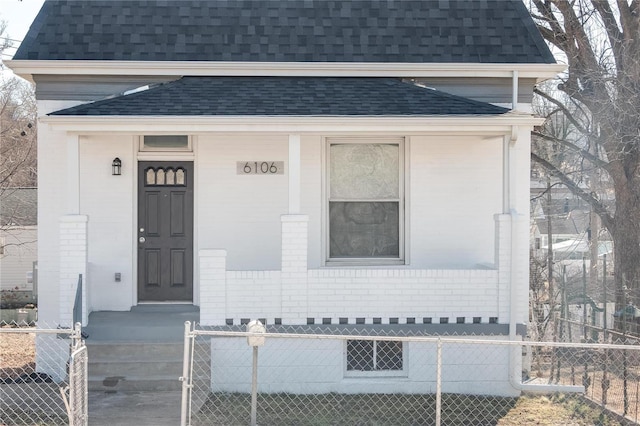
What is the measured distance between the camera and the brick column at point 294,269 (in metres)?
10.4

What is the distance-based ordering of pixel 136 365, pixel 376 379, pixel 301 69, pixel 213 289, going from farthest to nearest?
1. pixel 301 69
2. pixel 376 379
3. pixel 213 289
4. pixel 136 365

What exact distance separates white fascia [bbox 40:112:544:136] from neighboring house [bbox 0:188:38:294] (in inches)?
678

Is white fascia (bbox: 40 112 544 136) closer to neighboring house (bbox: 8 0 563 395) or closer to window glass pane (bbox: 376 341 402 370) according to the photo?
neighboring house (bbox: 8 0 563 395)

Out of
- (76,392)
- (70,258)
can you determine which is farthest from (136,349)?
(76,392)

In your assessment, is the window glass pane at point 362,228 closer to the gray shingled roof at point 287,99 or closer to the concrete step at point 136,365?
the gray shingled roof at point 287,99

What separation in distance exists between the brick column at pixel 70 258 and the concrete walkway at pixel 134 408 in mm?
1319

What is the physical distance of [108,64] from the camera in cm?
1142

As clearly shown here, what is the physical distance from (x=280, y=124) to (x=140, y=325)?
3238mm

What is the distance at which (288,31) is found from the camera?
478 inches

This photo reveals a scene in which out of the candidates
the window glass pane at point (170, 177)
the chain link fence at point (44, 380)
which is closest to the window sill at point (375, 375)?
the chain link fence at point (44, 380)

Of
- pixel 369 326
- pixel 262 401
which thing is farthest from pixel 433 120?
pixel 262 401

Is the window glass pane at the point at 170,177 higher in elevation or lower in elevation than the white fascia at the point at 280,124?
lower

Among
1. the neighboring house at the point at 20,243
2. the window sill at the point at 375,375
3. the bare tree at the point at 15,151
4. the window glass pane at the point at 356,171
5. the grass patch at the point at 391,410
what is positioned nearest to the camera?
the grass patch at the point at 391,410

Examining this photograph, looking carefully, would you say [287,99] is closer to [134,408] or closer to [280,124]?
[280,124]
